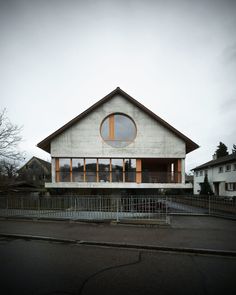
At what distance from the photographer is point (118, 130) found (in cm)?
1442

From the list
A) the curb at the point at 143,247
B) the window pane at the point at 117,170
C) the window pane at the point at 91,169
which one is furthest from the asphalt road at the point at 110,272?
the window pane at the point at 117,170

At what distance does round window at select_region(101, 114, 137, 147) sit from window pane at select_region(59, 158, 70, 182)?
3.49 meters

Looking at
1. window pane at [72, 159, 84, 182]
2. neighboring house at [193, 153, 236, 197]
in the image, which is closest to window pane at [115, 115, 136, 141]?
window pane at [72, 159, 84, 182]

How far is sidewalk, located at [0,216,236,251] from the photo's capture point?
22.9ft

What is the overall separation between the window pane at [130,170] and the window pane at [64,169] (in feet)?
14.6

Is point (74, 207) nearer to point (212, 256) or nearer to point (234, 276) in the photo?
point (212, 256)

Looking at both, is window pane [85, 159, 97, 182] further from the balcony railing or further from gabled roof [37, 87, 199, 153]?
gabled roof [37, 87, 199, 153]

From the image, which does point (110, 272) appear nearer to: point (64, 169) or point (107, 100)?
point (64, 169)

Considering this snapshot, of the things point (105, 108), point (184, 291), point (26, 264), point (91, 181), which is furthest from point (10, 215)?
point (184, 291)

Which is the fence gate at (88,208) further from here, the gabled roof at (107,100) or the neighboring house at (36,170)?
the neighboring house at (36,170)

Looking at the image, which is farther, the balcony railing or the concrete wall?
the concrete wall

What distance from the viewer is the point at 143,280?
173 inches

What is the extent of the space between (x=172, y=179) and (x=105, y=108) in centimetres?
754

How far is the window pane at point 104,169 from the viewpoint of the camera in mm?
13945
